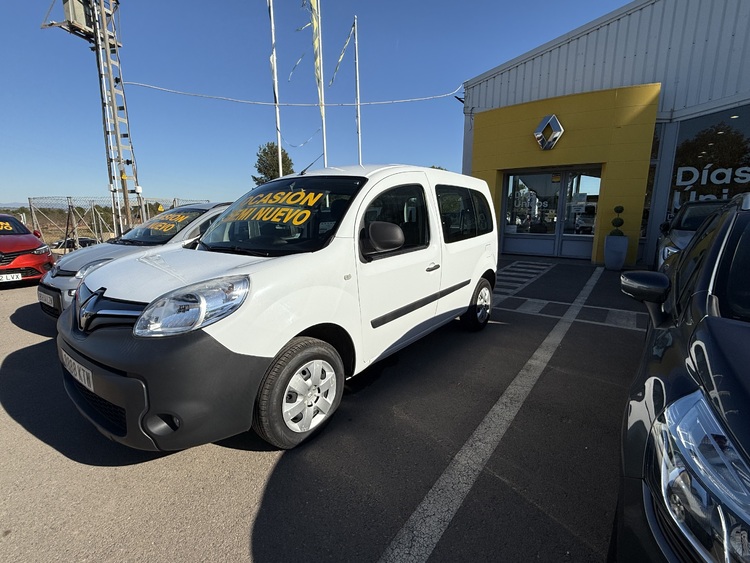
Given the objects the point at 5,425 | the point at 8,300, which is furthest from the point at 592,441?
the point at 8,300

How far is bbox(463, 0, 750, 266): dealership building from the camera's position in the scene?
8539 mm

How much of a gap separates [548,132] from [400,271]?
9171 mm

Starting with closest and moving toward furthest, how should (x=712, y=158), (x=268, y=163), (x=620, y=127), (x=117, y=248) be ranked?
(x=117, y=248)
(x=712, y=158)
(x=620, y=127)
(x=268, y=163)

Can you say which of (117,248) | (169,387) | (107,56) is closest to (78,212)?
(107,56)

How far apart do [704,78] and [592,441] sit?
34.2 ft

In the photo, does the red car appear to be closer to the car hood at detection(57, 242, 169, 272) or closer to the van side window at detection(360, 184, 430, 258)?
the car hood at detection(57, 242, 169, 272)

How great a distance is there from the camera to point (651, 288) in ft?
7.44

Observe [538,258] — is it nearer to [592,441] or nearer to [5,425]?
[592,441]

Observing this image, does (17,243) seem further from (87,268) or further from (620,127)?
(620,127)

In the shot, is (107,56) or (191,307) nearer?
(191,307)

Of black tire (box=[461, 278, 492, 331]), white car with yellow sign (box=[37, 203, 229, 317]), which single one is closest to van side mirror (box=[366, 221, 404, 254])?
black tire (box=[461, 278, 492, 331])

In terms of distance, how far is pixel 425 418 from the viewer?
2.75m

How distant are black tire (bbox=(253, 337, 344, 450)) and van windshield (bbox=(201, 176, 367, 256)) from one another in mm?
652

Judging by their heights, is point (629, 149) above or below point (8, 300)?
above
